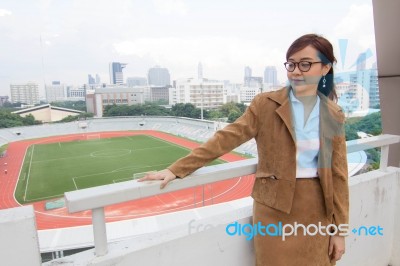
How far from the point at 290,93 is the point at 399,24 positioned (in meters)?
1.18

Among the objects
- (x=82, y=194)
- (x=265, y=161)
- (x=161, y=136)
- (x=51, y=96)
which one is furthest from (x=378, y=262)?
(x=51, y=96)

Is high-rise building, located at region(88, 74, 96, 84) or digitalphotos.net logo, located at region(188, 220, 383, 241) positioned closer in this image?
digitalphotos.net logo, located at region(188, 220, 383, 241)

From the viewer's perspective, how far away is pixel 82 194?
26.2 inches

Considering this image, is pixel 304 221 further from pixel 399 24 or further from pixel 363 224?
pixel 399 24

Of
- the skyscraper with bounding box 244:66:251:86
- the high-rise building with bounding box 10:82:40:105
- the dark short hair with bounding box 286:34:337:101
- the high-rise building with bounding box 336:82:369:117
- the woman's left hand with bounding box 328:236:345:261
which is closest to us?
the dark short hair with bounding box 286:34:337:101

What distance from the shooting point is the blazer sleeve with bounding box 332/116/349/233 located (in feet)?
2.82

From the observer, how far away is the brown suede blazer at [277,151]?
2.64 feet

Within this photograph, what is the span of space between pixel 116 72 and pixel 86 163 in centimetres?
2564

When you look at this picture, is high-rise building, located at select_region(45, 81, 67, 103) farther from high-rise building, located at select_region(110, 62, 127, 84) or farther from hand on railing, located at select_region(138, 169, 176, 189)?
hand on railing, located at select_region(138, 169, 176, 189)

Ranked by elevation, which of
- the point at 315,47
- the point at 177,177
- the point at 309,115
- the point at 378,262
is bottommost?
the point at 378,262

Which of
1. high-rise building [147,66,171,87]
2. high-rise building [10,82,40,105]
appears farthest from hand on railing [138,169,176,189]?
high-rise building [147,66,171,87]

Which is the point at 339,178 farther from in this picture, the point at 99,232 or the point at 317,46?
the point at 99,232

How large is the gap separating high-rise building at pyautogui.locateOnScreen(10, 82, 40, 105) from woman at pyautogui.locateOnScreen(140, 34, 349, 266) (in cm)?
3868

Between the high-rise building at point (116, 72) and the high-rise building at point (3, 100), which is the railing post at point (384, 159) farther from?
the high-rise building at point (116, 72)
